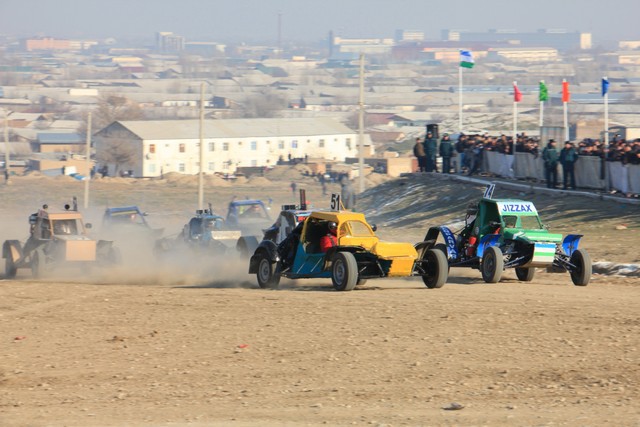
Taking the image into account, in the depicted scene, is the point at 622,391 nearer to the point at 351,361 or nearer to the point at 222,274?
the point at 351,361

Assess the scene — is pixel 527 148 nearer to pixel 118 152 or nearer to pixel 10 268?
pixel 10 268

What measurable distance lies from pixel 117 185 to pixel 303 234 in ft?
213

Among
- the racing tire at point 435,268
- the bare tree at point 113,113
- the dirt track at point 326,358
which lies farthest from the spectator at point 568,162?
the bare tree at point 113,113

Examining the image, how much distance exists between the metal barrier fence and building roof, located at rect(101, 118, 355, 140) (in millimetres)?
67117

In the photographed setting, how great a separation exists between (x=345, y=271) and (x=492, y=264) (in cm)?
327

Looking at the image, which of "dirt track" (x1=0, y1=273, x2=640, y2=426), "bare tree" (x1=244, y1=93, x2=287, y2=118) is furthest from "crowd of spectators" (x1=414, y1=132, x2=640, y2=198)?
"bare tree" (x1=244, y1=93, x2=287, y2=118)

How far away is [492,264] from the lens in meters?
22.2

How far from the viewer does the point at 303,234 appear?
22.2 meters

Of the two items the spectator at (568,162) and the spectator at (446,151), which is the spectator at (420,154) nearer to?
the spectator at (446,151)

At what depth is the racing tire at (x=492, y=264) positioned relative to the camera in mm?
22047

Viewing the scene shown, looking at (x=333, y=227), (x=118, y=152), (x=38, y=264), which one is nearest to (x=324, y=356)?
(x=333, y=227)

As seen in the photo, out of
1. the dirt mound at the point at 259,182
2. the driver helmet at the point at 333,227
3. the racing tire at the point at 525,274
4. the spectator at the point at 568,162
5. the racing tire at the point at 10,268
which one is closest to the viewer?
the driver helmet at the point at 333,227

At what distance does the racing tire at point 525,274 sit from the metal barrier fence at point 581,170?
11.1 m

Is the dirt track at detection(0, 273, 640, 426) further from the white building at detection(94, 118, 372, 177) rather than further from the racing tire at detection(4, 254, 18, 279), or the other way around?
the white building at detection(94, 118, 372, 177)
